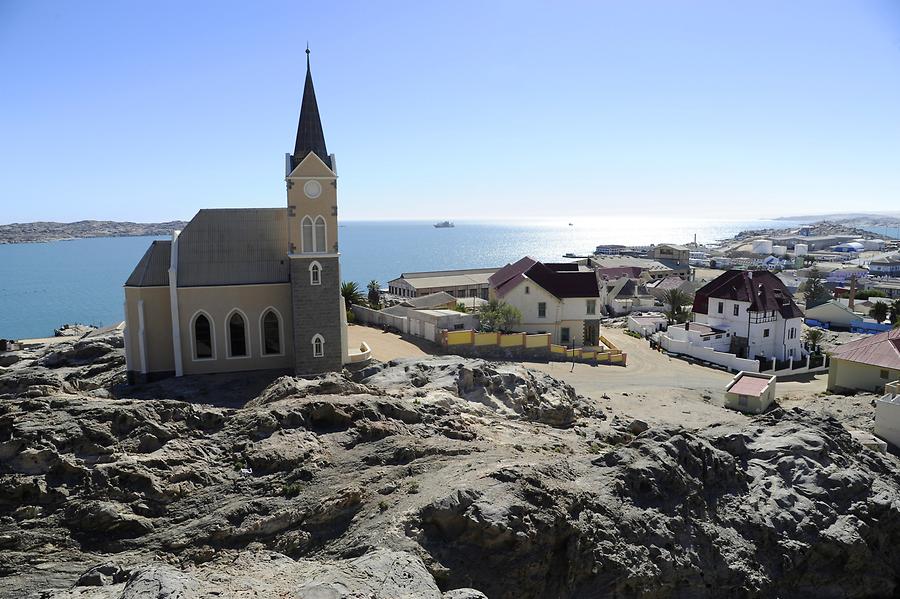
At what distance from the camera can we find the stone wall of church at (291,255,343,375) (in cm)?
2947

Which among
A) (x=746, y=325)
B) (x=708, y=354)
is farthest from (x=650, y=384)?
(x=746, y=325)

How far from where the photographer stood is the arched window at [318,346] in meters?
29.7

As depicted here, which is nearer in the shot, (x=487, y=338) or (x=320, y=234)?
(x=320, y=234)

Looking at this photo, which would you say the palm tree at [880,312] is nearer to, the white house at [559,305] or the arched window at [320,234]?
the white house at [559,305]

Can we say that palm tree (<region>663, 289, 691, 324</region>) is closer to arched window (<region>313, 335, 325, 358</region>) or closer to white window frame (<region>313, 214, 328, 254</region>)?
arched window (<region>313, 335, 325, 358</region>)

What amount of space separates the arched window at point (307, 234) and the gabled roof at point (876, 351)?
111 ft

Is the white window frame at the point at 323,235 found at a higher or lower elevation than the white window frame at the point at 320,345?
higher

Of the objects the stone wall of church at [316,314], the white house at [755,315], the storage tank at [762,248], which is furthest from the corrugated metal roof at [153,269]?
the storage tank at [762,248]

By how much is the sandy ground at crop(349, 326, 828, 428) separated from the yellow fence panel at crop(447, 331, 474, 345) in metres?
1.35

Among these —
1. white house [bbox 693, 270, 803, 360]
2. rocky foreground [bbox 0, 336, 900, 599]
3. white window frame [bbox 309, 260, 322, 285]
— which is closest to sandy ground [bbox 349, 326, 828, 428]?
white house [bbox 693, 270, 803, 360]

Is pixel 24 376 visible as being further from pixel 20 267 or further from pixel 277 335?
pixel 20 267

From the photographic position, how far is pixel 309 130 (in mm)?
30359

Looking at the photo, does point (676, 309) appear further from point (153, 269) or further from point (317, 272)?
point (153, 269)

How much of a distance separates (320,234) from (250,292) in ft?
14.9
